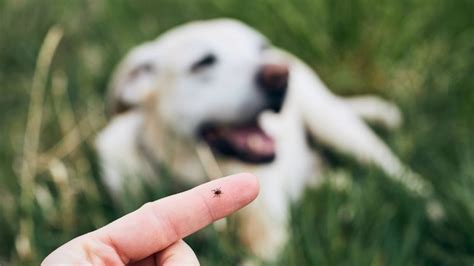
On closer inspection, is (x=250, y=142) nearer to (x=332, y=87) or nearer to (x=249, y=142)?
(x=249, y=142)


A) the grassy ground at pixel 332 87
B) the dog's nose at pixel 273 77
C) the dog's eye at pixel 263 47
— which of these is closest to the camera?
Result: the grassy ground at pixel 332 87

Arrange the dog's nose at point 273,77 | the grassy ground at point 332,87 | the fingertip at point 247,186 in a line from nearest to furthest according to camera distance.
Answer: the fingertip at point 247,186, the grassy ground at point 332,87, the dog's nose at point 273,77

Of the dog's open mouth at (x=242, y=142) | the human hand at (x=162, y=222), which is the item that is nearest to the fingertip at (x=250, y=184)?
the human hand at (x=162, y=222)

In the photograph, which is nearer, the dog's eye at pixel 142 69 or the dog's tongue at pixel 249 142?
the dog's tongue at pixel 249 142

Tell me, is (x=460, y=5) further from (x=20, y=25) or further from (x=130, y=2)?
(x=20, y=25)

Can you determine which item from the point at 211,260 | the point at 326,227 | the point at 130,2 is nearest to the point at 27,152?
the point at 211,260

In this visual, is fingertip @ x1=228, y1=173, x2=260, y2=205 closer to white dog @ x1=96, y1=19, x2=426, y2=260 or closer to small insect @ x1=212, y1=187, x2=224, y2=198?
small insect @ x1=212, y1=187, x2=224, y2=198

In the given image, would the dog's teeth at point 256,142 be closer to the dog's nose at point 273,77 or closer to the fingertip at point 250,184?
the dog's nose at point 273,77
